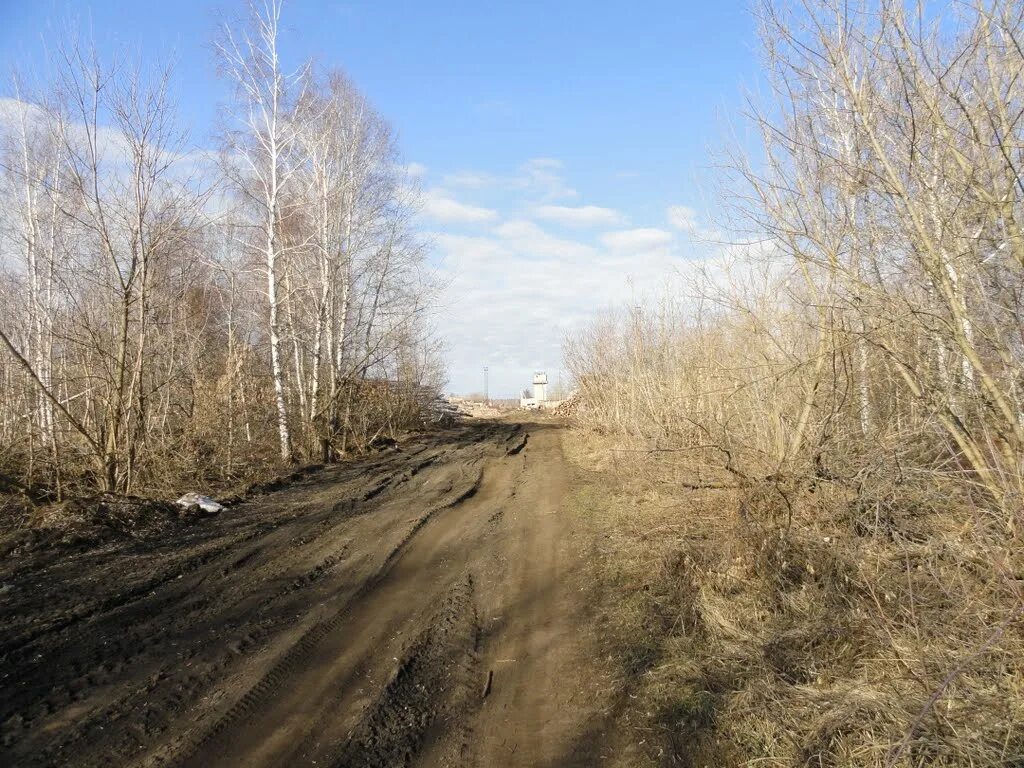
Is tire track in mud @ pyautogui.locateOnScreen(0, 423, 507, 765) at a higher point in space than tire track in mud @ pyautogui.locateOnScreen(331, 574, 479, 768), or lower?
higher

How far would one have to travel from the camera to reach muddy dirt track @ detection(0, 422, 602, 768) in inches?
144

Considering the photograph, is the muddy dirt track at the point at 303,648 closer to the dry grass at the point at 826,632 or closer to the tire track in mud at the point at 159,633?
Result: the tire track in mud at the point at 159,633

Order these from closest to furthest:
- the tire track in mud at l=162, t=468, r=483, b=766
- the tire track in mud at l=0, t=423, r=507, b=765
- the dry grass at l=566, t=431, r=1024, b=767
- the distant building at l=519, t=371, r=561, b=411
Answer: the dry grass at l=566, t=431, r=1024, b=767, the tire track in mud at l=162, t=468, r=483, b=766, the tire track in mud at l=0, t=423, r=507, b=765, the distant building at l=519, t=371, r=561, b=411

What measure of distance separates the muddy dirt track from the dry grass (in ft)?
1.84

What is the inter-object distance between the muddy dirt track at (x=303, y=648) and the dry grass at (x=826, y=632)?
0.56 meters

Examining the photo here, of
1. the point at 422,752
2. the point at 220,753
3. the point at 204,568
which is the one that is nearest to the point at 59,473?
the point at 204,568

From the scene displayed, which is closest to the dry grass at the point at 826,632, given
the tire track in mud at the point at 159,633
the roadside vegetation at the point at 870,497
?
the roadside vegetation at the point at 870,497

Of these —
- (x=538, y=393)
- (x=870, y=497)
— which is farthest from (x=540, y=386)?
(x=870, y=497)

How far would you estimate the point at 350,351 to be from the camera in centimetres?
1919

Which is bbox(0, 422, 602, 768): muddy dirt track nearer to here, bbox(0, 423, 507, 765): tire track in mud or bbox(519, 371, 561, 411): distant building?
bbox(0, 423, 507, 765): tire track in mud

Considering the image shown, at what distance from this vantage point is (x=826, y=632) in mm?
4344

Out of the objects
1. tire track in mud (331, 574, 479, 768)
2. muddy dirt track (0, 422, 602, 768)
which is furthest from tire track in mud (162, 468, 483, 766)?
tire track in mud (331, 574, 479, 768)

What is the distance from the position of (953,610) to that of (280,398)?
13987 millimetres

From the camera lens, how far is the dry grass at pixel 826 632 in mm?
3217
